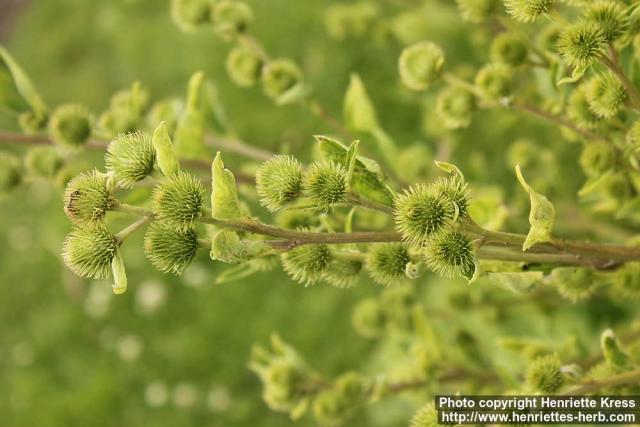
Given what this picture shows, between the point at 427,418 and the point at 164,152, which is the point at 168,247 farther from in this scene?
the point at 427,418

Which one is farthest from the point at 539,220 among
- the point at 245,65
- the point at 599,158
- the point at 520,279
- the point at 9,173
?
the point at 9,173

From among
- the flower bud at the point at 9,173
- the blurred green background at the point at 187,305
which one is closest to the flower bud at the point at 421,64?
the flower bud at the point at 9,173

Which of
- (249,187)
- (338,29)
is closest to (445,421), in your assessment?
(249,187)

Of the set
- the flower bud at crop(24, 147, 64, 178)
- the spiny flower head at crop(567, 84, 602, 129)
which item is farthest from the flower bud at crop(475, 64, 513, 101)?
the flower bud at crop(24, 147, 64, 178)

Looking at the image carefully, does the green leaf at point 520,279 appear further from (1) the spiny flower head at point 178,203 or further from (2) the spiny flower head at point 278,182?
(1) the spiny flower head at point 178,203

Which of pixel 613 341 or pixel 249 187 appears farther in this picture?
pixel 249 187

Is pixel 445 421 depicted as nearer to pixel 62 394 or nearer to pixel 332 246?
pixel 332 246
